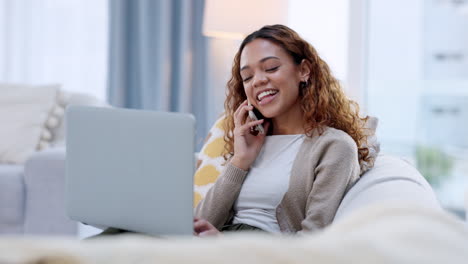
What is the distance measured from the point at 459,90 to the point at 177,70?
1.62 meters

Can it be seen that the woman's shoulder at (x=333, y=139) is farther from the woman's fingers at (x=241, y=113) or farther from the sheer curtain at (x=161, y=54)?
the sheer curtain at (x=161, y=54)

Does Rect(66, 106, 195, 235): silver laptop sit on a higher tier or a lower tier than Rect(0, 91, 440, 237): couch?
higher

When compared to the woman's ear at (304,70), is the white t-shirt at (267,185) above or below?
below

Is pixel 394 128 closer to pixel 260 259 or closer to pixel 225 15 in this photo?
pixel 225 15

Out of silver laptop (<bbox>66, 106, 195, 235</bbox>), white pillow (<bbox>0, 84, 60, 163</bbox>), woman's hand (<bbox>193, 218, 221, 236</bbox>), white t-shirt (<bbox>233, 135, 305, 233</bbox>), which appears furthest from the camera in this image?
white pillow (<bbox>0, 84, 60, 163</bbox>)

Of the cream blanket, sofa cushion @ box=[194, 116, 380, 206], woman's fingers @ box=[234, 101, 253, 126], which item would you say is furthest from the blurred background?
the cream blanket

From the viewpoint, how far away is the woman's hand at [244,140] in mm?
1696

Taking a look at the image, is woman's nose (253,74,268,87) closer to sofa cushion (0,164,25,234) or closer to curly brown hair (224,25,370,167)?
curly brown hair (224,25,370,167)

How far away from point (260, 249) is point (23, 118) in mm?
2850

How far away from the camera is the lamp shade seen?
10.3ft

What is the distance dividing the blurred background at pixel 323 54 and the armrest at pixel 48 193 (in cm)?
106

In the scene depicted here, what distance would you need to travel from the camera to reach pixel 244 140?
172cm

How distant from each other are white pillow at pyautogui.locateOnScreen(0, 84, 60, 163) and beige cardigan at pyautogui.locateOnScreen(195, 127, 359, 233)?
1694 mm

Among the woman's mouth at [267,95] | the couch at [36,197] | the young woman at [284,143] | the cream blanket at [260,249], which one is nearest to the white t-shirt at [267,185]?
the young woman at [284,143]
